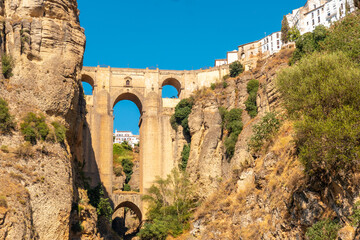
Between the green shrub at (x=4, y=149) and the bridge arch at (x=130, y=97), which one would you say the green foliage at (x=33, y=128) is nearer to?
the green shrub at (x=4, y=149)

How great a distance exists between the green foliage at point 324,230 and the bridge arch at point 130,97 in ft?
106

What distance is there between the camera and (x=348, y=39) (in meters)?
27.4

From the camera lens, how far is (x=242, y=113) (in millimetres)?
44938

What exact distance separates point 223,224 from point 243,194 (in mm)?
2586

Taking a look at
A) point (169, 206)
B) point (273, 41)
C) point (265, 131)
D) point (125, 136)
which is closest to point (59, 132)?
point (265, 131)

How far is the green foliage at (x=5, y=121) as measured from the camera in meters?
25.2

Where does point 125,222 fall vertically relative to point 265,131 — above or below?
below

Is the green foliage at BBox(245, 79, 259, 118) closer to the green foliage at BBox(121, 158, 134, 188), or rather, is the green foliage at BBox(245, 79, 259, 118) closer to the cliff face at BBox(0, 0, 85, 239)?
the cliff face at BBox(0, 0, 85, 239)

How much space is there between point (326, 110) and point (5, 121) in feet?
51.9

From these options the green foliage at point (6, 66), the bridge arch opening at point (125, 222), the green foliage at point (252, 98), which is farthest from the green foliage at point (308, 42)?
the bridge arch opening at point (125, 222)

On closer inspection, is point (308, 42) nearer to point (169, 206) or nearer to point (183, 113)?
point (183, 113)

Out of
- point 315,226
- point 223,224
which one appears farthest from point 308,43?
point 315,226

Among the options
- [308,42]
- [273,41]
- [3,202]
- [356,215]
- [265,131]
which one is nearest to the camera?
[356,215]

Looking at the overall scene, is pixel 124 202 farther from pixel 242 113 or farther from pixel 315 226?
pixel 315 226
